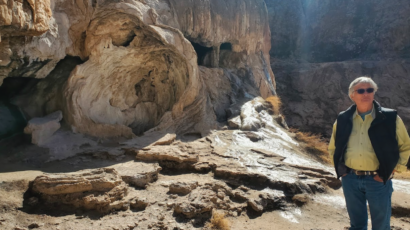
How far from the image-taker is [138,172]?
442 cm

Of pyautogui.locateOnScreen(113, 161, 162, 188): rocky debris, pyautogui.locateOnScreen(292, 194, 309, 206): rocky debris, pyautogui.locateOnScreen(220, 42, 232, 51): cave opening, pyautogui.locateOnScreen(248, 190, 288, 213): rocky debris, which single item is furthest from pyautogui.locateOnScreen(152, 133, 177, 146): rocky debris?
pyautogui.locateOnScreen(220, 42, 232, 51): cave opening

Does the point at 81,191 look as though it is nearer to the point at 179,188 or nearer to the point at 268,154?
the point at 179,188

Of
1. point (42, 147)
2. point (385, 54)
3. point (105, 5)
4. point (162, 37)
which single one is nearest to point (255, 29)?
point (162, 37)

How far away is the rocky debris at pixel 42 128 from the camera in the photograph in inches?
206

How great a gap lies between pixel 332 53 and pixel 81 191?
22.3 meters

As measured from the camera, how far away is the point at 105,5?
18.9ft

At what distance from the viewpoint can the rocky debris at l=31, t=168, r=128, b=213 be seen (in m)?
3.62

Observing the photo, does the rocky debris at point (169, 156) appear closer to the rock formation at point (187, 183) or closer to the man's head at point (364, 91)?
the rock formation at point (187, 183)

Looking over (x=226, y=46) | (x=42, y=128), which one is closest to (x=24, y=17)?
(x=42, y=128)

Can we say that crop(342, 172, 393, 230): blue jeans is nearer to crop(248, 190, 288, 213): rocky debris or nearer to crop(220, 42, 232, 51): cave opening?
crop(248, 190, 288, 213): rocky debris

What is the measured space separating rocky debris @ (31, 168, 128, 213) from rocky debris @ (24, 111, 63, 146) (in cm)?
180

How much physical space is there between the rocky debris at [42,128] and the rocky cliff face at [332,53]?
12.5 meters

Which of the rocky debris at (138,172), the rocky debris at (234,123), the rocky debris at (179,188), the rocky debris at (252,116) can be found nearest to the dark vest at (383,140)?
the rocky debris at (179,188)

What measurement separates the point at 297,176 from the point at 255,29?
7421mm
